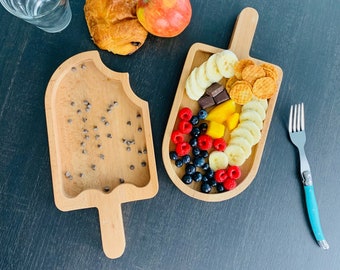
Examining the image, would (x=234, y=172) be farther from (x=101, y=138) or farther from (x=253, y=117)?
(x=101, y=138)

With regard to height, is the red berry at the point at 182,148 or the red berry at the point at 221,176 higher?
the red berry at the point at 182,148

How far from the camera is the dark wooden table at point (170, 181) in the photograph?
0.97 metres

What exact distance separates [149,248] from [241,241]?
0.23 metres

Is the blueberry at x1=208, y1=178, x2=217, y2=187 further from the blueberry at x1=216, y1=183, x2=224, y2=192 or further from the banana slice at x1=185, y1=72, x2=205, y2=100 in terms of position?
the banana slice at x1=185, y1=72, x2=205, y2=100

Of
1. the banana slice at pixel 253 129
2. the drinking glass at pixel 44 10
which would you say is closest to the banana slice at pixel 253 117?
the banana slice at pixel 253 129

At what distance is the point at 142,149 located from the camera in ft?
3.19

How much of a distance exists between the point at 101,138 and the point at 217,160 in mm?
293

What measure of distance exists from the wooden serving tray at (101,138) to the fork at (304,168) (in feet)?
1.20

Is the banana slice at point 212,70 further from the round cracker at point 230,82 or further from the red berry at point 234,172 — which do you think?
the red berry at point 234,172

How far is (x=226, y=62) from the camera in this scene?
0.93 metres

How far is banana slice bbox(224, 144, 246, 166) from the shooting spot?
0.94 metres

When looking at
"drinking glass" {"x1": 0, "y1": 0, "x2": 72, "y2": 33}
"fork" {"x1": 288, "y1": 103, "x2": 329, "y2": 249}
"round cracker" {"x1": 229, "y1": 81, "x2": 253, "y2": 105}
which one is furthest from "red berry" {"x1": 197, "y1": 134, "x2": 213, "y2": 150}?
"drinking glass" {"x1": 0, "y1": 0, "x2": 72, "y2": 33}

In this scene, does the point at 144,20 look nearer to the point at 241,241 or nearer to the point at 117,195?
the point at 117,195

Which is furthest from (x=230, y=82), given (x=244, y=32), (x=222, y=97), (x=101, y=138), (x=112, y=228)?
(x=112, y=228)
